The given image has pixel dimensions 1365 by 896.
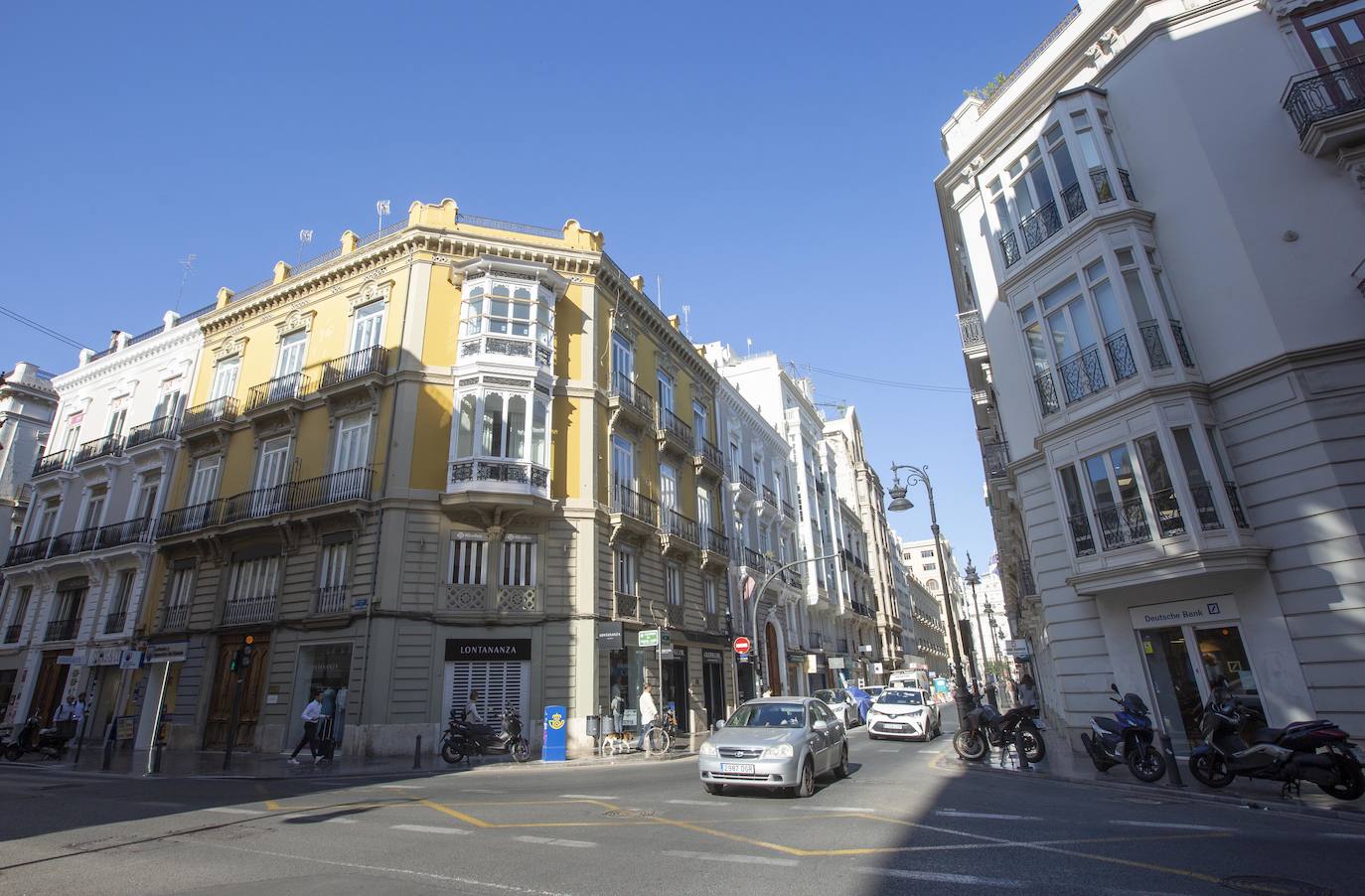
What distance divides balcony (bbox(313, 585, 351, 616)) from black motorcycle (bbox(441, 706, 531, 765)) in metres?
4.49

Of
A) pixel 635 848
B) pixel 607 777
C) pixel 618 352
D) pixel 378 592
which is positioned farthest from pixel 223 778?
pixel 618 352

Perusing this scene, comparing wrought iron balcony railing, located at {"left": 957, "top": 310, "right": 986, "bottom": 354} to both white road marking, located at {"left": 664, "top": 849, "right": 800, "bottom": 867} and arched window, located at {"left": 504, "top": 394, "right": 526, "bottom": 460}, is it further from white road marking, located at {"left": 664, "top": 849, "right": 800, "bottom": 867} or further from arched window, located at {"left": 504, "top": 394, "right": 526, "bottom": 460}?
white road marking, located at {"left": 664, "top": 849, "right": 800, "bottom": 867}

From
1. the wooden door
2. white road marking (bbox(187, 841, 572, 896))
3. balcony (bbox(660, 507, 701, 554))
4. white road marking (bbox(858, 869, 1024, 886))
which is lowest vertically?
white road marking (bbox(858, 869, 1024, 886))

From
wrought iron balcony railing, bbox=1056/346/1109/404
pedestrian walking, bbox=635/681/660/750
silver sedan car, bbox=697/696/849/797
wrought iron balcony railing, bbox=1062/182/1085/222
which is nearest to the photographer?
silver sedan car, bbox=697/696/849/797

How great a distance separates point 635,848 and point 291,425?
21.4 m

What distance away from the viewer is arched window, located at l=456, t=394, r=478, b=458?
69.3ft

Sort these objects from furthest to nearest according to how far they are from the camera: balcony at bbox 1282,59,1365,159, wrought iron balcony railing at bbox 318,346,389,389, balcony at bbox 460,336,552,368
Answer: balcony at bbox 460,336,552,368 < wrought iron balcony railing at bbox 318,346,389,389 < balcony at bbox 1282,59,1365,159

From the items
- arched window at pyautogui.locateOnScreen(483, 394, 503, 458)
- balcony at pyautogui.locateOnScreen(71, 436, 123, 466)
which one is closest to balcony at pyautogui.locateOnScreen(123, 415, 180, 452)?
balcony at pyautogui.locateOnScreen(71, 436, 123, 466)

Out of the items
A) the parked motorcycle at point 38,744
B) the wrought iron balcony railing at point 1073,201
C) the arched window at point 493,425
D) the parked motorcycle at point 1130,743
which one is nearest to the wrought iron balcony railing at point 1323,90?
the wrought iron balcony railing at point 1073,201

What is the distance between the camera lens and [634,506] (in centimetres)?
2452

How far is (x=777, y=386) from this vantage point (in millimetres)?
43656

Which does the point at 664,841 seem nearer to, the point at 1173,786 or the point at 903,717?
the point at 1173,786

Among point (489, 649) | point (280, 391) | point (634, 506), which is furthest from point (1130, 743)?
point (280, 391)

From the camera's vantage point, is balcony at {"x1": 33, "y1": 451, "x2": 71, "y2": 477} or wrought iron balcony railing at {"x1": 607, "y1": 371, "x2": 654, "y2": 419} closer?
wrought iron balcony railing at {"x1": 607, "y1": 371, "x2": 654, "y2": 419}
